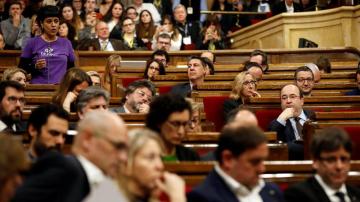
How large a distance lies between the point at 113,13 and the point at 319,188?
25.8 feet

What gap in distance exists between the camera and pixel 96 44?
1112 cm

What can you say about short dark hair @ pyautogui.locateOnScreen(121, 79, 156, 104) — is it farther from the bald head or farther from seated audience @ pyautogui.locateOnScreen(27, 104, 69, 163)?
the bald head

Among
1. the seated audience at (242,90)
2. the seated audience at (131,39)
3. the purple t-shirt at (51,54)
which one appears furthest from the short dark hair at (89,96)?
the seated audience at (131,39)

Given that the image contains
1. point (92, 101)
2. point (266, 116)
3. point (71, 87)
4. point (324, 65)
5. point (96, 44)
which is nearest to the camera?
point (92, 101)

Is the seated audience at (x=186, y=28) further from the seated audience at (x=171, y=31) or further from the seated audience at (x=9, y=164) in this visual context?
the seated audience at (x=9, y=164)

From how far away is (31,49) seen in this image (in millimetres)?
8461

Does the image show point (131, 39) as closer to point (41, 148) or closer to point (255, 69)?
point (255, 69)

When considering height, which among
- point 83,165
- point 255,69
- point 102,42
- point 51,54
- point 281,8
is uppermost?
point 281,8

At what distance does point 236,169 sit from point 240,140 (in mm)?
119

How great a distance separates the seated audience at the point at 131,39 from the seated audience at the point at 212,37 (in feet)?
2.71

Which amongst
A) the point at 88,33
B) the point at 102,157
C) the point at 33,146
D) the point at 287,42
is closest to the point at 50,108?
the point at 33,146

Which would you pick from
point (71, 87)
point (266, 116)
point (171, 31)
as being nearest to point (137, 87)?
point (71, 87)

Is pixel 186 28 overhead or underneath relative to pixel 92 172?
overhead

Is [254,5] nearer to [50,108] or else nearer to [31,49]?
[31,49]
